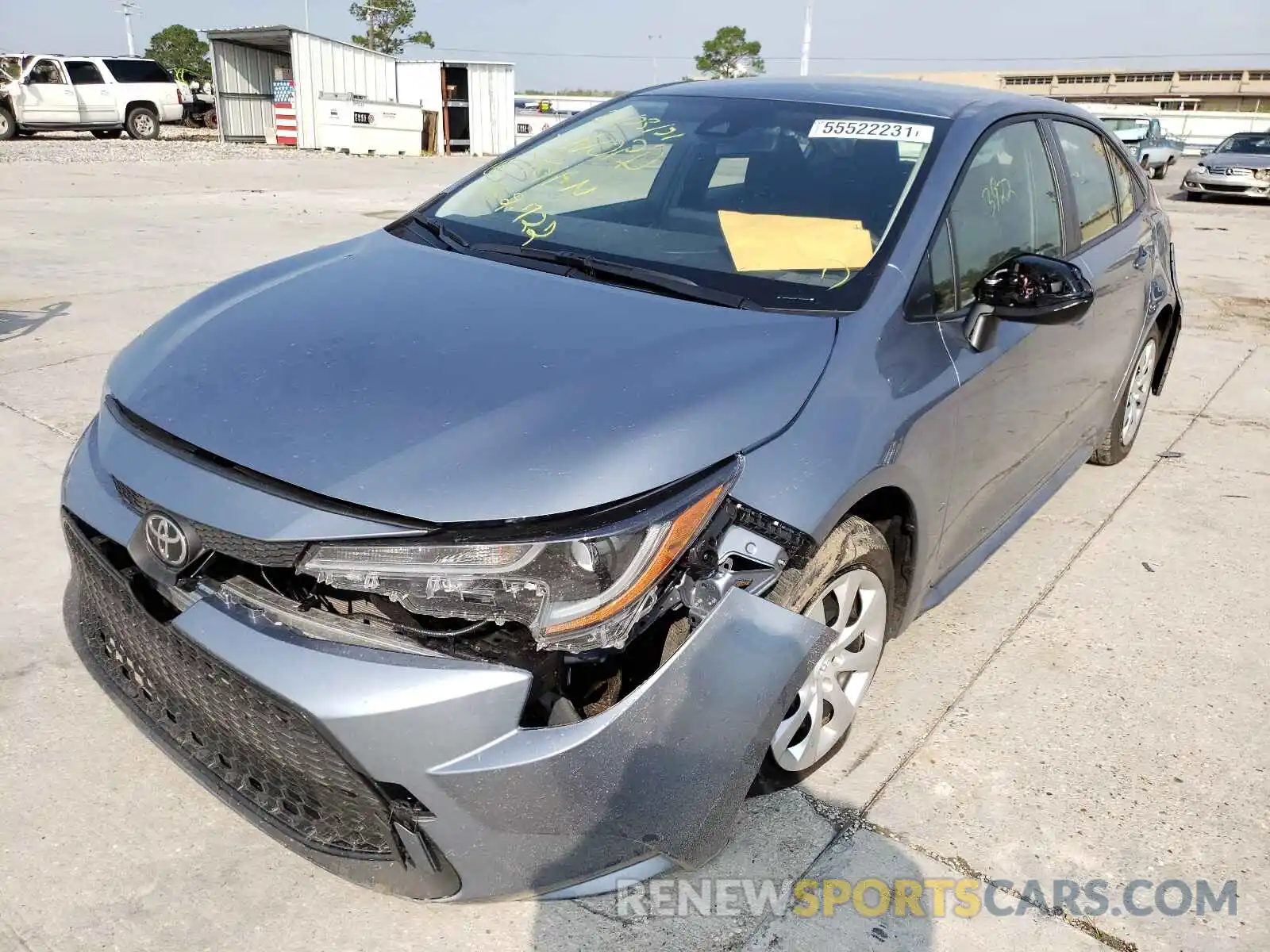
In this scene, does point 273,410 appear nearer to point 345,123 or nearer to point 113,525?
point 113,525

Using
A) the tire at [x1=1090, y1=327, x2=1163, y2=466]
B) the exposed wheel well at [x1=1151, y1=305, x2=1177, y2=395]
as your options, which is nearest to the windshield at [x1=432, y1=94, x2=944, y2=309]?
the tire at [x1=1090, y1=327, x2=1163, y2=466]

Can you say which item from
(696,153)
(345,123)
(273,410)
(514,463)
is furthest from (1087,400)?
(345,123)

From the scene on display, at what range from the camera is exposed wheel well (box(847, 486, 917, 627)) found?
2340 mm

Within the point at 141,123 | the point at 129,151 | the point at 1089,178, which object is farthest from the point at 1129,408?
the point at 141,123

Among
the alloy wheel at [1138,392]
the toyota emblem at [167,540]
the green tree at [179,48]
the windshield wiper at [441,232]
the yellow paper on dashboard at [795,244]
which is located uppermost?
the yellow paper on dashboard at [795,244]

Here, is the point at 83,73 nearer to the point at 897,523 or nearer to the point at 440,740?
the point at 897,523

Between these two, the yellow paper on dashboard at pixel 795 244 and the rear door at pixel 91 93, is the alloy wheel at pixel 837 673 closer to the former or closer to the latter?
the yellow paper on dashboard at pixel 795 244

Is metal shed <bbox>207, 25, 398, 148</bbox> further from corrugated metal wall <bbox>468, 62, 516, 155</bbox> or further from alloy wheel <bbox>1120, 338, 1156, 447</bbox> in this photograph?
alloy wheel <bbox>1120, 338, 1156, 447</bbox>

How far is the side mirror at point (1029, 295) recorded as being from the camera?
258 cm

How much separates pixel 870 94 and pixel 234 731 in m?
2.60

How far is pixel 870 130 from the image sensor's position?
291 centimetres

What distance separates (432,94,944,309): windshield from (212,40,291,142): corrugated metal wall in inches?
1044
